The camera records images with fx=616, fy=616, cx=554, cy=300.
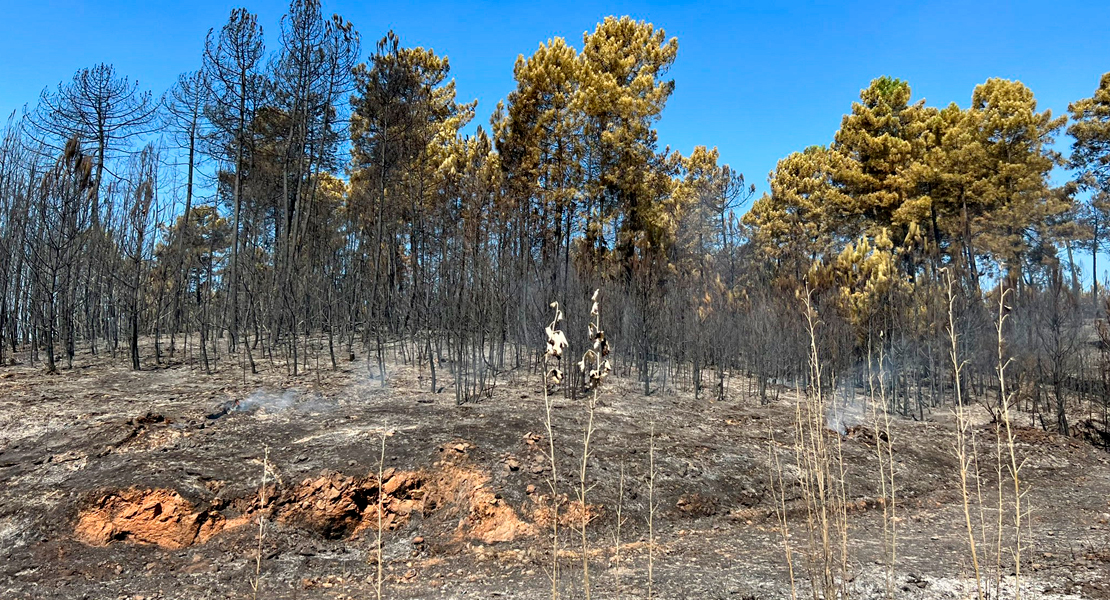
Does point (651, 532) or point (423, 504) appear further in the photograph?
point (423, 504)

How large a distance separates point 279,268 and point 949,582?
12.1m

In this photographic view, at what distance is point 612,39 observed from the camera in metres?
17.0

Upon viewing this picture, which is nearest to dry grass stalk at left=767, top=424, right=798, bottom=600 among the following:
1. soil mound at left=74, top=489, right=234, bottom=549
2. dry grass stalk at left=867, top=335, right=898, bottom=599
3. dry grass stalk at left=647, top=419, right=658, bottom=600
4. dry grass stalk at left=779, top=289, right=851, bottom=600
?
dry grass stalk at left=779, top=289, right=851, bottom=600

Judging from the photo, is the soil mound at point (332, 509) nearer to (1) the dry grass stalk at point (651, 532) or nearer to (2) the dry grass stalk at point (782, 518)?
(1) the dry grass stalk at point (651, 532)

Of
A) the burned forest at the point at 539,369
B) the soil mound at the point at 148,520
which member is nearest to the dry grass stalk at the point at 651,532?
the burned forest at the point at 539,369

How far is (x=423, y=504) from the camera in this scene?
18.0 ft

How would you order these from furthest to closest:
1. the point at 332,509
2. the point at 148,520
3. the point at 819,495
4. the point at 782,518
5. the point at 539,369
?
1. the point at 539,369
2. the point at 332,509
3. the point at 148,520
4. the point at 782,518
5. the point at 819,495

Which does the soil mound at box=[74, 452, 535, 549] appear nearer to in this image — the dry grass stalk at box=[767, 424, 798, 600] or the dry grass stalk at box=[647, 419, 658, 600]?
the dry grass stalk at box=[647, 419, 658, 600]

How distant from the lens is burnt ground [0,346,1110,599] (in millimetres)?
4383

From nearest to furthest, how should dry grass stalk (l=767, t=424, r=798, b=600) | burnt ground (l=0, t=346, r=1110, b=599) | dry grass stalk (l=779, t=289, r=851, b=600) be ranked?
dry grass stalk (l=779, t=289, r=851, b=600) < dry grass stalk (l=767, t=424, r=798, b=600) < burnt ground (l=0, t=346, r=1110, b=599)

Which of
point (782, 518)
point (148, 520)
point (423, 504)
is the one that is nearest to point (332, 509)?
point (423, 504)

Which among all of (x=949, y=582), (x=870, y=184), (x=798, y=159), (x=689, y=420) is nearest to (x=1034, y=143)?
(x=870, y=184)

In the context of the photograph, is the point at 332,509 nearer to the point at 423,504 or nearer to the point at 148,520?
the point at 423,504

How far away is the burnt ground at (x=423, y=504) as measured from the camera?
438cm
